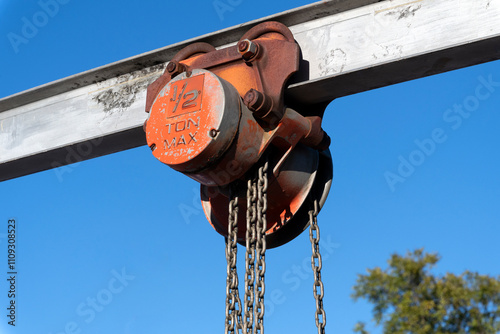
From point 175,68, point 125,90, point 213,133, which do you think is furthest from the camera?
point 125,90

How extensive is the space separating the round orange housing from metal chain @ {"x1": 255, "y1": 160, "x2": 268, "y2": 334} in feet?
0.67

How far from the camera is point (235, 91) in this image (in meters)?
2.71

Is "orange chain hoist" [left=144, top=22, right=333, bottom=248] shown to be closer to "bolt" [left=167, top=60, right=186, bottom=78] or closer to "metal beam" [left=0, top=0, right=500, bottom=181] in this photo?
"bolt" [left=167, top=60, right=186, bottom=78]

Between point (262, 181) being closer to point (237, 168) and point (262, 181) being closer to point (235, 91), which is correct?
point (237, 168)

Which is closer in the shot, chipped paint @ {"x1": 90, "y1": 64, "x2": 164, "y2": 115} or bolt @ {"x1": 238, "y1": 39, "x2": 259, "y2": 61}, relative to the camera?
bolt @ {"x1": 238, "y1": 39, "x2": 259, "y2": 61}

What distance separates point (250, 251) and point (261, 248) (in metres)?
0.04

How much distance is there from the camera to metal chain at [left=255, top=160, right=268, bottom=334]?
8.13 feet

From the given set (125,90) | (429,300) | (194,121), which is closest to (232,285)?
(194,121)

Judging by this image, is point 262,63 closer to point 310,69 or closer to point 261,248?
point 310,69

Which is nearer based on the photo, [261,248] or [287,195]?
[261,248]

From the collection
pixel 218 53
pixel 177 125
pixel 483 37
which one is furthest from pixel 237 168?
pixel 483 37

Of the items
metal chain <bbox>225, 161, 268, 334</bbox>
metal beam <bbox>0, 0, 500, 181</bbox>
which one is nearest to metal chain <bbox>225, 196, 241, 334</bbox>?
metal chain <bbox>225, 161, 268, 334</bbox>

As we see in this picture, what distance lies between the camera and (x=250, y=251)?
2607 millimetres

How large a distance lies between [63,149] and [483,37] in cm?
196
